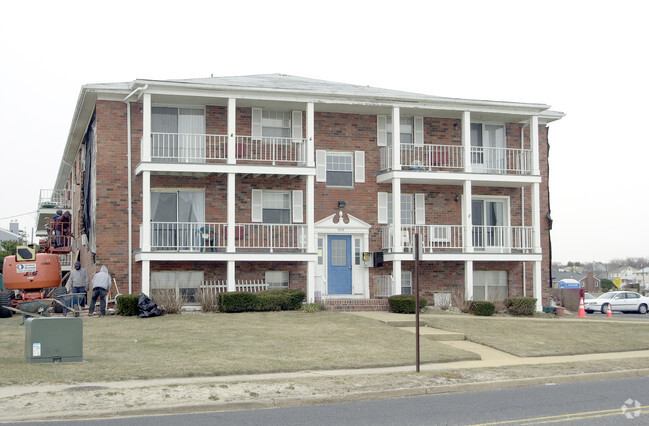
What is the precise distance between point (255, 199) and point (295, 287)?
3324 mm

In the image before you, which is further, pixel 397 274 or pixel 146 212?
pixel 397 274

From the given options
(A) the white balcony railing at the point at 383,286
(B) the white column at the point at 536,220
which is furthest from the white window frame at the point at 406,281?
(B) the white column at the point at 536,220

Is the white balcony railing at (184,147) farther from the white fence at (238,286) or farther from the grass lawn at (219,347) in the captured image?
the grass lawn at (219,347)

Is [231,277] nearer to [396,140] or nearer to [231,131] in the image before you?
[231,131]

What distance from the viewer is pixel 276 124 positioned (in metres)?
26.0

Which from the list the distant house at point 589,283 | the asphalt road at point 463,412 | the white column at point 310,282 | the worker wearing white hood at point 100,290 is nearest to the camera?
the asphalt road at point 463,412

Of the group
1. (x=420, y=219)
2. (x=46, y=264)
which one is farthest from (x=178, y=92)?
(x=420, y=219)

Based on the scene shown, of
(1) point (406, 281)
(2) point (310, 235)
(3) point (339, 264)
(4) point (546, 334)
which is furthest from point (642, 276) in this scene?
(4) point (546, 334)

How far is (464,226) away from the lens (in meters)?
26.2

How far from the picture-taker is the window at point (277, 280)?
2542 cm

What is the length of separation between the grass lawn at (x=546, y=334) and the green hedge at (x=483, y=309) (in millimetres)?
853

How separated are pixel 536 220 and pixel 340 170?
7251 mm

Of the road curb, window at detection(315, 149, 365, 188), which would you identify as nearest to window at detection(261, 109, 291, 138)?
window at detection(315, 149, 365, 188)

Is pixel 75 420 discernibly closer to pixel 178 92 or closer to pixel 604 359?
pixel 604 359
